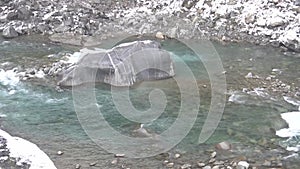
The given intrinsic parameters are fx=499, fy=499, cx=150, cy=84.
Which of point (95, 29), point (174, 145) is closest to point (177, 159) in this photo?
point (174, 145)

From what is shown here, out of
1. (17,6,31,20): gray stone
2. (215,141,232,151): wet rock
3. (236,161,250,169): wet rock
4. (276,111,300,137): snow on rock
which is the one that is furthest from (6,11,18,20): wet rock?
(236,161,250,169): wet rock

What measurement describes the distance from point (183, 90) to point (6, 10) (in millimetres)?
8100

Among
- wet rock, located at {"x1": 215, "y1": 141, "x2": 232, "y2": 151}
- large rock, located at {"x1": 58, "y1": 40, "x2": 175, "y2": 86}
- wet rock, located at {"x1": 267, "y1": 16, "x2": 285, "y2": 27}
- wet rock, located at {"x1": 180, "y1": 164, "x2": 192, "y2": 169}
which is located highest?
wet rock, located at {"x1": 267, "y1": 16, "x2": 285, "y2": 27}

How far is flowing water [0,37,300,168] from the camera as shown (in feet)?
26.2

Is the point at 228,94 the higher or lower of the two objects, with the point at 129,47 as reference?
lower

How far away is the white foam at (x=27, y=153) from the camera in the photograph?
707cm

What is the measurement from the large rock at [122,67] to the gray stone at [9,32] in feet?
13.3

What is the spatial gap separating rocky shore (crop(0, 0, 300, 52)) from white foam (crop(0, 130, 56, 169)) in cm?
735

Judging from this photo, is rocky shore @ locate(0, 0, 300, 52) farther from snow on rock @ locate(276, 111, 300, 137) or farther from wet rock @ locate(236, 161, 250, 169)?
wet rock @ locate(236, 161, 250, 169)

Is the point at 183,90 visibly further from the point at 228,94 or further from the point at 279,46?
the point at 279,46

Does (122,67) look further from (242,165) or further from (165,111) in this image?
(242,165)

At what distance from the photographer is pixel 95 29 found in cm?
1549

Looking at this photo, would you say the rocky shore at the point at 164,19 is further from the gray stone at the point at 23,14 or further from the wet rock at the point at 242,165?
the wet rock at the point at 242,165

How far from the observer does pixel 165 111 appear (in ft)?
31.5
